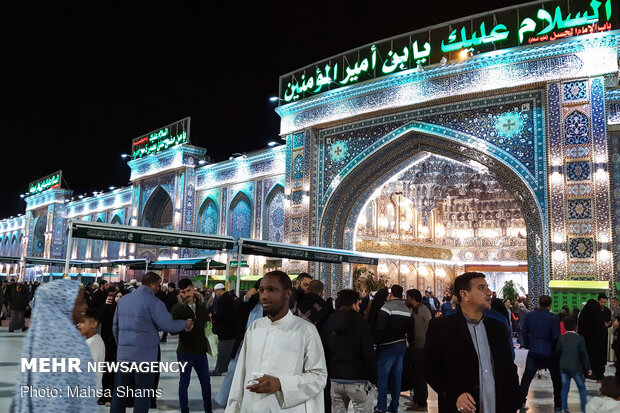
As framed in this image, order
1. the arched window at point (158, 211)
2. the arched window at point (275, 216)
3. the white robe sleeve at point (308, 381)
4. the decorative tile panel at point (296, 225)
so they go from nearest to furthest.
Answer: the white robe sleeve at point (308, 381) < the decorative tile panel at point (296, 225) < the arched window at point (275, 216) < the arched window at point (158, 211)

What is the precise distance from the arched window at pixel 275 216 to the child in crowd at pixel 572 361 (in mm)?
13092

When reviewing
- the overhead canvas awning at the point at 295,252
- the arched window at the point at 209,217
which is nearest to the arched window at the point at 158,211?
the arched window at the point at 209,217

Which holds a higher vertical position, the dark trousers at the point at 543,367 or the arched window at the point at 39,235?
the arched window at the point at 39,235

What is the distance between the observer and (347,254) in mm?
14125

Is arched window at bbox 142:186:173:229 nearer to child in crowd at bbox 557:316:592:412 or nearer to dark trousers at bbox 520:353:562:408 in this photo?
dark trousers at bbox 520:353:562:408

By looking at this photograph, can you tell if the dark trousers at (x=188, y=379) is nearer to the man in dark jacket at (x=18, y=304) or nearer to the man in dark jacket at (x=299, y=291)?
the man in dark jacket at (x=299, y=291)

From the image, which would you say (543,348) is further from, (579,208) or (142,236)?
(142,236)

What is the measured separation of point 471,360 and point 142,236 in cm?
866

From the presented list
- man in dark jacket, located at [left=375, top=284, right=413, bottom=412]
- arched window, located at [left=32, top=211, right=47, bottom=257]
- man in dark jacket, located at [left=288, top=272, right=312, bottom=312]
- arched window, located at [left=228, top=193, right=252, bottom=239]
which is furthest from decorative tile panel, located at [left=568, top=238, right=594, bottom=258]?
arched window, located at [left=32, top=211, right=47, bottom=257]

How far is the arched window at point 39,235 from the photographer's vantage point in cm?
3506

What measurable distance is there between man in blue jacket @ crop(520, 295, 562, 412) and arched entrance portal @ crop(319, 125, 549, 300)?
20.6 feet

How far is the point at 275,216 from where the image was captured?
18.8 meters

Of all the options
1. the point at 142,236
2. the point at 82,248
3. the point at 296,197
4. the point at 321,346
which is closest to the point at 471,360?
the point at 321,346

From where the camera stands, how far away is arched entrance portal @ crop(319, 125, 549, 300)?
40.1 ft
